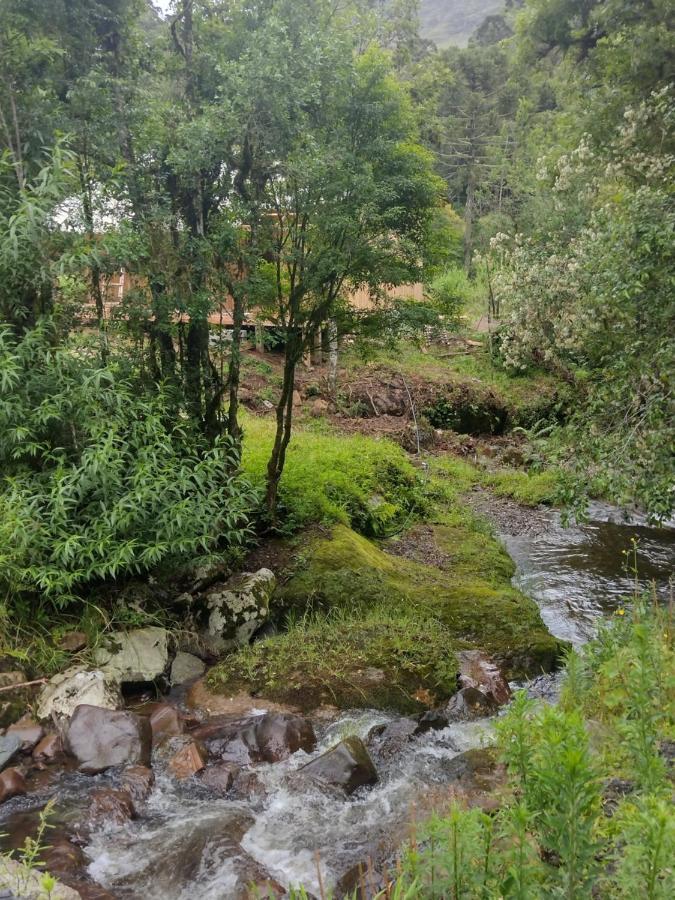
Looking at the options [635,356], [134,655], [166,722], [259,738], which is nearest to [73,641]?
[134,655]

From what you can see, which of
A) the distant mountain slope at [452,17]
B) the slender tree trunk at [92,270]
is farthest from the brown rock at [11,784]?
the distant mountain slope at [452,17]

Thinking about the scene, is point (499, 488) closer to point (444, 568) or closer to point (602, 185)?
point (444, 568)

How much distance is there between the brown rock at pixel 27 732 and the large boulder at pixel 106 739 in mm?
300

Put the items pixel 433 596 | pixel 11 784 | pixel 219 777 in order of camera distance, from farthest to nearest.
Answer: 1. pixel 433 596
2. pixel 219 777
3. pixel 11 784

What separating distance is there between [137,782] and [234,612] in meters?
2.34

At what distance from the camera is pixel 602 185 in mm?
12859

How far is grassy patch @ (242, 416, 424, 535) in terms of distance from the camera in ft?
30.7

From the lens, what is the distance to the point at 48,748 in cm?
513

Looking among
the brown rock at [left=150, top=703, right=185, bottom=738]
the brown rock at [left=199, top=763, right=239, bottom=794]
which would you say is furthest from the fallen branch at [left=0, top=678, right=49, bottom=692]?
the brown rock at [left=199, top=763, right=239, bottom=794]

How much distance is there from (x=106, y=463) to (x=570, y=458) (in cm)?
489

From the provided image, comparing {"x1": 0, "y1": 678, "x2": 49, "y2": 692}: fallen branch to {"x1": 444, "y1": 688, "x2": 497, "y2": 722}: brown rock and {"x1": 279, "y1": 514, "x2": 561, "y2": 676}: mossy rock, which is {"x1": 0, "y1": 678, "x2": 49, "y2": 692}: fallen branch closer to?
{"x1": 279, "y1": 514, "x2": 561, "y2": 676}: mossy rock

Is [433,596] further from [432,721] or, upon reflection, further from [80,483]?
[80,483]

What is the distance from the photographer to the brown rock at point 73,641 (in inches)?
237

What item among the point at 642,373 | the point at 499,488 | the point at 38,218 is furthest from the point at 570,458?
the point at 499,488
